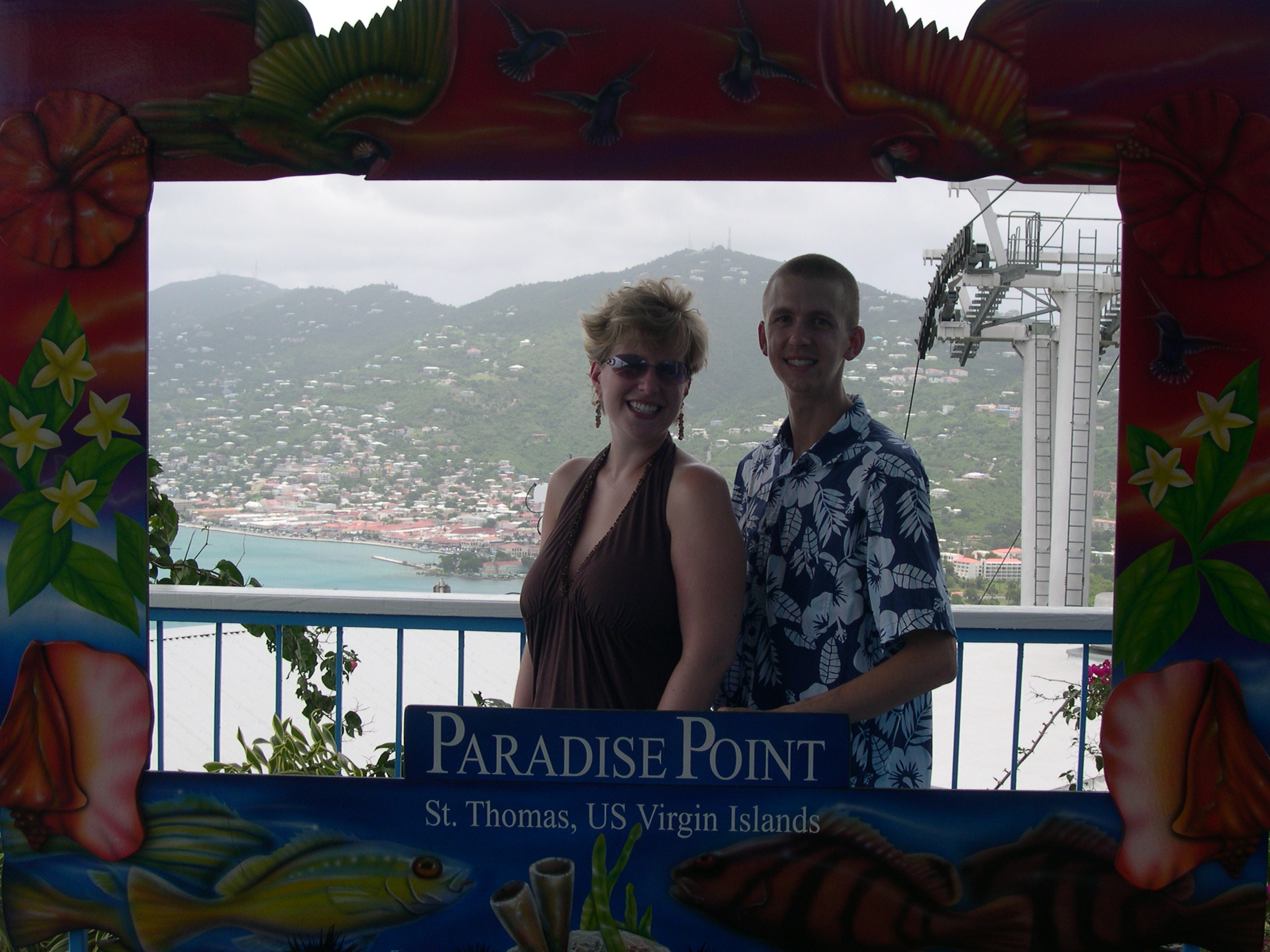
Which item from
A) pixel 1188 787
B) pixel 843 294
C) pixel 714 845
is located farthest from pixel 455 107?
pixel 1188 787

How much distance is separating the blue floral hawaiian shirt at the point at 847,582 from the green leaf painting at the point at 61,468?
4.12 feet

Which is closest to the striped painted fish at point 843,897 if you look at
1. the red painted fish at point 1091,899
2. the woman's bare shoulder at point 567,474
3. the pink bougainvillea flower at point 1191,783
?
the red painted fish at point 1091,899

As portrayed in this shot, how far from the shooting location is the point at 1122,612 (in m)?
1.59

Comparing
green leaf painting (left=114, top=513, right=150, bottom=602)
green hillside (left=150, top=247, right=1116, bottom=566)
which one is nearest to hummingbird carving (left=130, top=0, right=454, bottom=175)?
green hillside (left=150, top=247, right=1116, bottom=566)

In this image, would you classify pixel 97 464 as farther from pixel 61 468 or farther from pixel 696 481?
pixel 696 481

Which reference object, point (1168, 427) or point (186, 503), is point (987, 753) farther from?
point (186, 503)

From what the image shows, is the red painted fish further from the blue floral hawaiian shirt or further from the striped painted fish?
the blue floral hawaiian shirt

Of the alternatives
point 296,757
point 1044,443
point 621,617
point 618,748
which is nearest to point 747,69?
point 621,617

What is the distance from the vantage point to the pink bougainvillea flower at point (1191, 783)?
1.57m

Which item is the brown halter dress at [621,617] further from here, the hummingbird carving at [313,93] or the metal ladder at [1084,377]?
the metal ladder at [1084,377]

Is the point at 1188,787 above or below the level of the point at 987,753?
above

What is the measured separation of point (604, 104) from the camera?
1.59m

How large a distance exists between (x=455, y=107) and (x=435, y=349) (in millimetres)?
554

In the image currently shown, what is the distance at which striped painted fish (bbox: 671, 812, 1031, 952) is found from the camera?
5.17 feet
